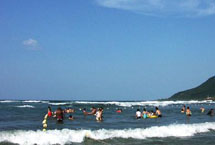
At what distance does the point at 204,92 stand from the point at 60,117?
563 ft

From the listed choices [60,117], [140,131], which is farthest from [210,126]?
[60,117]

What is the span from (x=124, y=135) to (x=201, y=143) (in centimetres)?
455

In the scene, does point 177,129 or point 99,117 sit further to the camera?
point 99,117

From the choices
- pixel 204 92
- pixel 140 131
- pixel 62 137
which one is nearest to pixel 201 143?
pixel 140 131

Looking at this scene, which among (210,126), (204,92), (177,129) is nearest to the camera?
(177,129)

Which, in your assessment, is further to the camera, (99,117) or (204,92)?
(204,92)

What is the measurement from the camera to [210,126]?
81.5 feet

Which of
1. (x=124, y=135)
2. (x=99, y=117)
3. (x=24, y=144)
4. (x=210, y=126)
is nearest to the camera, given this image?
(x=24, y=144)

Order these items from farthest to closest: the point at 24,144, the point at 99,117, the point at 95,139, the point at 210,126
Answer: the point at 99,117, the point at 210,126, the point at 95,139, the point at 24,144

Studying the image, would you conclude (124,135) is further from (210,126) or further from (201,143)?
(210,126)

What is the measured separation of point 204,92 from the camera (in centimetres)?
18875

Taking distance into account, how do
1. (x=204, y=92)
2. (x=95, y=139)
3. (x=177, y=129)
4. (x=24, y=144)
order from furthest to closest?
1. (x=204, y=92)
2. (x=177, y=129)
3. (x=95, y=139)
4. (x=24, y=144)

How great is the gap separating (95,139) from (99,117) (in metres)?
13.2

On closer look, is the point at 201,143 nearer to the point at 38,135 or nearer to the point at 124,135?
the point at 124,135
